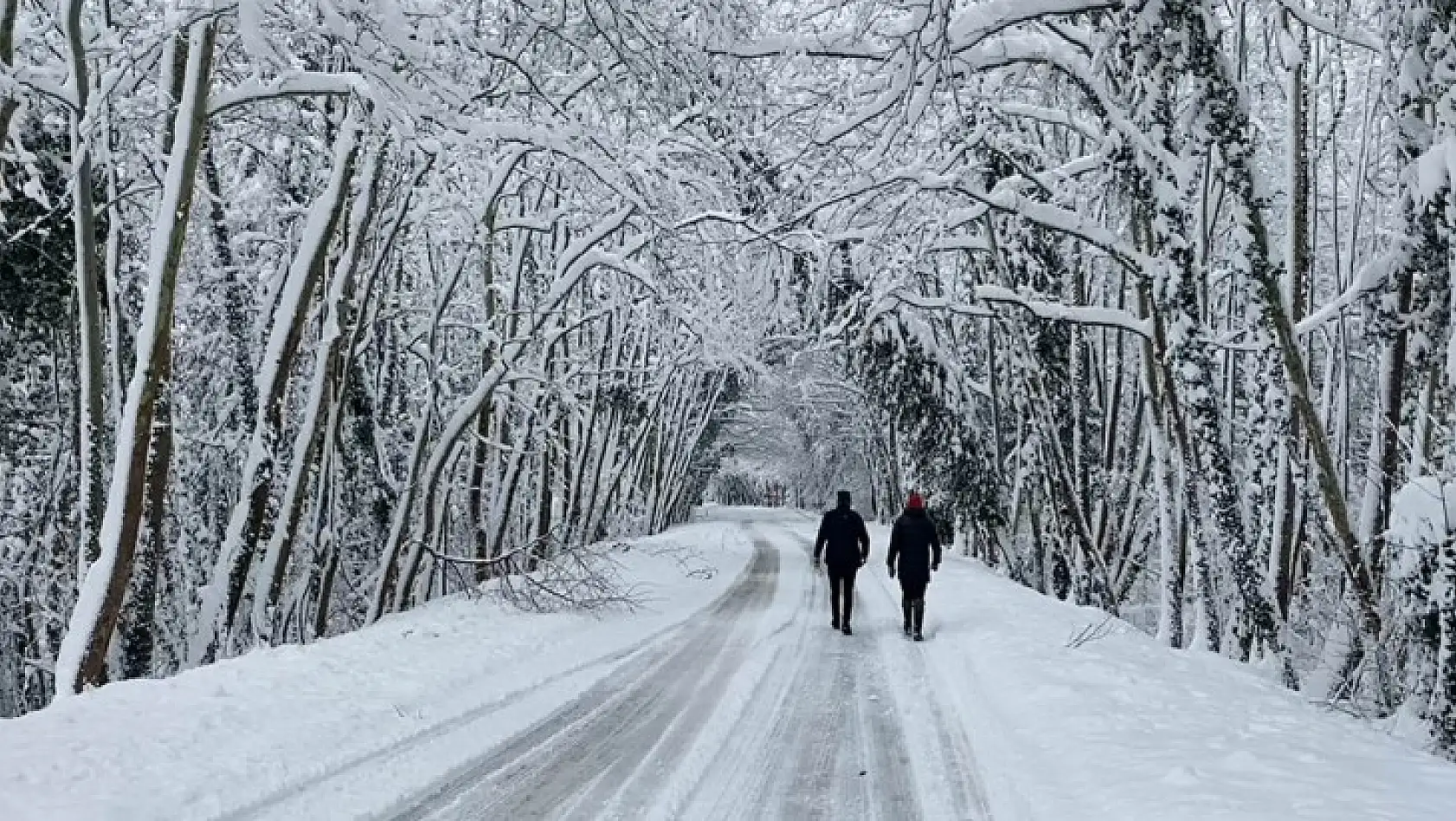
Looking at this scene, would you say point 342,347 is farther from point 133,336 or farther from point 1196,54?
point 1196,54

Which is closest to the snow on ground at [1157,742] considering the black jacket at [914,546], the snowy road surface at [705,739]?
the snowy road surface at [705,739]

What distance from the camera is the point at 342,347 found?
13047 mm

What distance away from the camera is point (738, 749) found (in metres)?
6.45

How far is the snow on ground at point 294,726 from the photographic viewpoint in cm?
486

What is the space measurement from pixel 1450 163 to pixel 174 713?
8.07m

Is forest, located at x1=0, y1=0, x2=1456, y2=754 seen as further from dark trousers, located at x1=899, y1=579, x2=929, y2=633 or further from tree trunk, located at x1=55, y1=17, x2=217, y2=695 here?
dark trousers, located at x1=899, y1=579, x2=929, y2=633

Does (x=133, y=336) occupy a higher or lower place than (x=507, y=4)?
lower

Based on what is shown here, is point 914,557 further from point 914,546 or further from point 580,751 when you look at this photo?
point 580,751

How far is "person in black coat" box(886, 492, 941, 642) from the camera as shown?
39.1ft

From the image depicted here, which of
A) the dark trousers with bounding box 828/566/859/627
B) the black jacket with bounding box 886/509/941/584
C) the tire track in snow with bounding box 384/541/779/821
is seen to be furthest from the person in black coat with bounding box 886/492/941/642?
the tire track in snow with bounding box 384/541/779/821

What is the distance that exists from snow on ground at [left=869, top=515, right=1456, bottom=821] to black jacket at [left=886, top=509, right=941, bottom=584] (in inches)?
58.2

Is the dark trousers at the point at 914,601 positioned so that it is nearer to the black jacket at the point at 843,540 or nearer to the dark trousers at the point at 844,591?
the dark trousers at the point at 844,591

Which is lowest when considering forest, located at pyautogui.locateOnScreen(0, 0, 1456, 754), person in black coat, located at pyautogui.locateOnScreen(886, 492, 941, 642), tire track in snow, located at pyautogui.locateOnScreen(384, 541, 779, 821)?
tire track in snow, located at pyautogui.locateOnScreen(384, 541, 779, 821)

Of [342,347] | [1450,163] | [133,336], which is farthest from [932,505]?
[1450,163]
